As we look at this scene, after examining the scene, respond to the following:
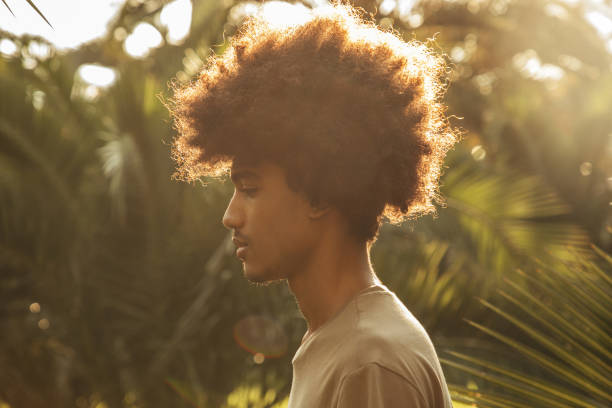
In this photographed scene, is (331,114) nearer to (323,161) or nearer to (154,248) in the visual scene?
(323,161)

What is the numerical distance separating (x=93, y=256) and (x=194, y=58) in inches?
74.1

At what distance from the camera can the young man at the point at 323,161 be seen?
5.30ft

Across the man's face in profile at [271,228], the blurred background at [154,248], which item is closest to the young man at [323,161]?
the man's face in profile at [271,228]

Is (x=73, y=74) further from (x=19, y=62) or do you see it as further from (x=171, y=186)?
(x=171, y=186)

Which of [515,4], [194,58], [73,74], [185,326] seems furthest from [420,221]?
[515,4]

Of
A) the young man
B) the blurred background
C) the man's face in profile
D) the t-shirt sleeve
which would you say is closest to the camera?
the t-shirt sleeve

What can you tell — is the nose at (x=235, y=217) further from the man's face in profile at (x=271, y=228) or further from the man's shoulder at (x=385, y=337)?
the man's shoulder at (x=385, y=337)

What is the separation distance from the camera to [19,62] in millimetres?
6230

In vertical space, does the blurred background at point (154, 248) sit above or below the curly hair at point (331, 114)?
below

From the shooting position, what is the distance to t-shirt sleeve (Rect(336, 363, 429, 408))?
1.32 metres

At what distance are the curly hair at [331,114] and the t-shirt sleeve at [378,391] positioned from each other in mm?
487

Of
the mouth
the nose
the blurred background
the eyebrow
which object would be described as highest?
the eyebrow

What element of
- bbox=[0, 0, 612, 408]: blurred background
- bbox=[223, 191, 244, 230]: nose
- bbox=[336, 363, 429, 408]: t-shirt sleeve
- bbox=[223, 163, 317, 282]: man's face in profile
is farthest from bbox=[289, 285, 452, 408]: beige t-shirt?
bbox=[0, 0, 612, 408]: blurred background

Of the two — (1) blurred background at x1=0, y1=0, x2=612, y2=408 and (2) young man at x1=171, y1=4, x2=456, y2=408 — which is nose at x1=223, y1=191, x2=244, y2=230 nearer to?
(2) young man at x1=171, y1=4, x2=456, y2=408
